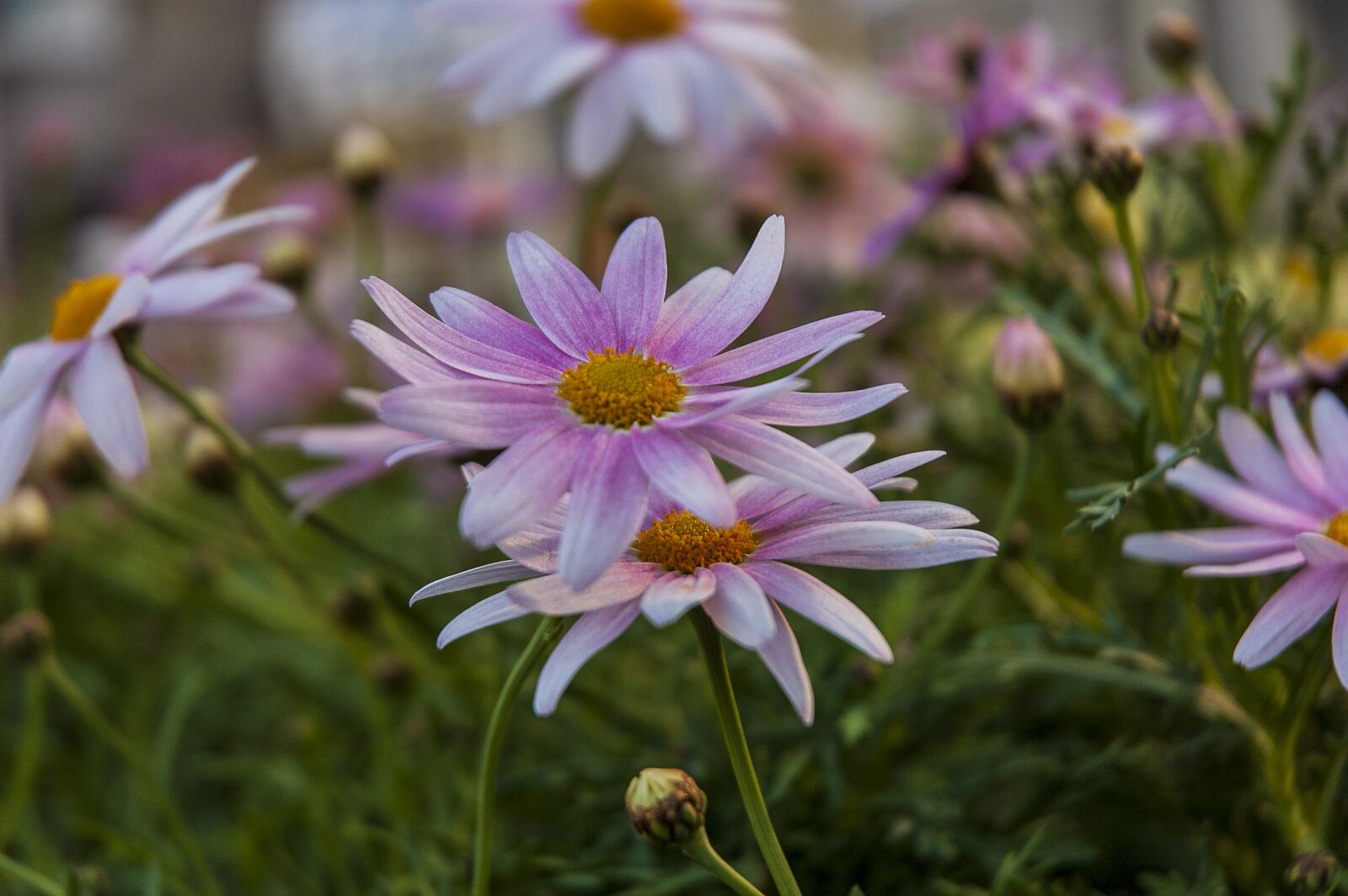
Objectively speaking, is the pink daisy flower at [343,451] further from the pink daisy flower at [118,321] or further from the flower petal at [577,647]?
the flower petal at [577,647]

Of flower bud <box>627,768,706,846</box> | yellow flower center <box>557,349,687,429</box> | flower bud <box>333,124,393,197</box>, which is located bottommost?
flower bud <box>627,768,706,846</box>

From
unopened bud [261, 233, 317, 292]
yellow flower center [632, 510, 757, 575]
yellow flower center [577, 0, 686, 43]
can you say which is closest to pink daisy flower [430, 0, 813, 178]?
yellow flower center [577, 0, 686, 43]

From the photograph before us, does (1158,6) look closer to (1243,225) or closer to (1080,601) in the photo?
(1243,225)

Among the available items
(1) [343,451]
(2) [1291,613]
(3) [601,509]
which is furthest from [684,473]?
(1) [343,451]

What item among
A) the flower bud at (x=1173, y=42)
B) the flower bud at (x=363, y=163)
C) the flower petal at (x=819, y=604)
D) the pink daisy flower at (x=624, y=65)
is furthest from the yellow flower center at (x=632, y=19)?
the flower petal at (x=819, y=604)

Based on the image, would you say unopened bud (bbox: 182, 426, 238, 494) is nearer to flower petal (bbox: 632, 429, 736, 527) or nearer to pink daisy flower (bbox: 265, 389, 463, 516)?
pink daisy flower (bbox: 265, 389, 463, 516)

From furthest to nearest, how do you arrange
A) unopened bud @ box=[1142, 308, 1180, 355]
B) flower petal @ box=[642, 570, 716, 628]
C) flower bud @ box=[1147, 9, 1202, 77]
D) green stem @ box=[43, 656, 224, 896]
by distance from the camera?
1. flower bud @ box=[1147, 9, 1202, 77]
2. green stem @ box=[43, 656, 224, 896]
3. unopened bud @ box=[1142, 308, 1180, 355]
4. flower petal @ box=[642, 570, 716, 628]

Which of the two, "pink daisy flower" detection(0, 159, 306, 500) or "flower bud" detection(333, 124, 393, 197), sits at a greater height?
"flower bud" detection(333, 124, 393, 197)
